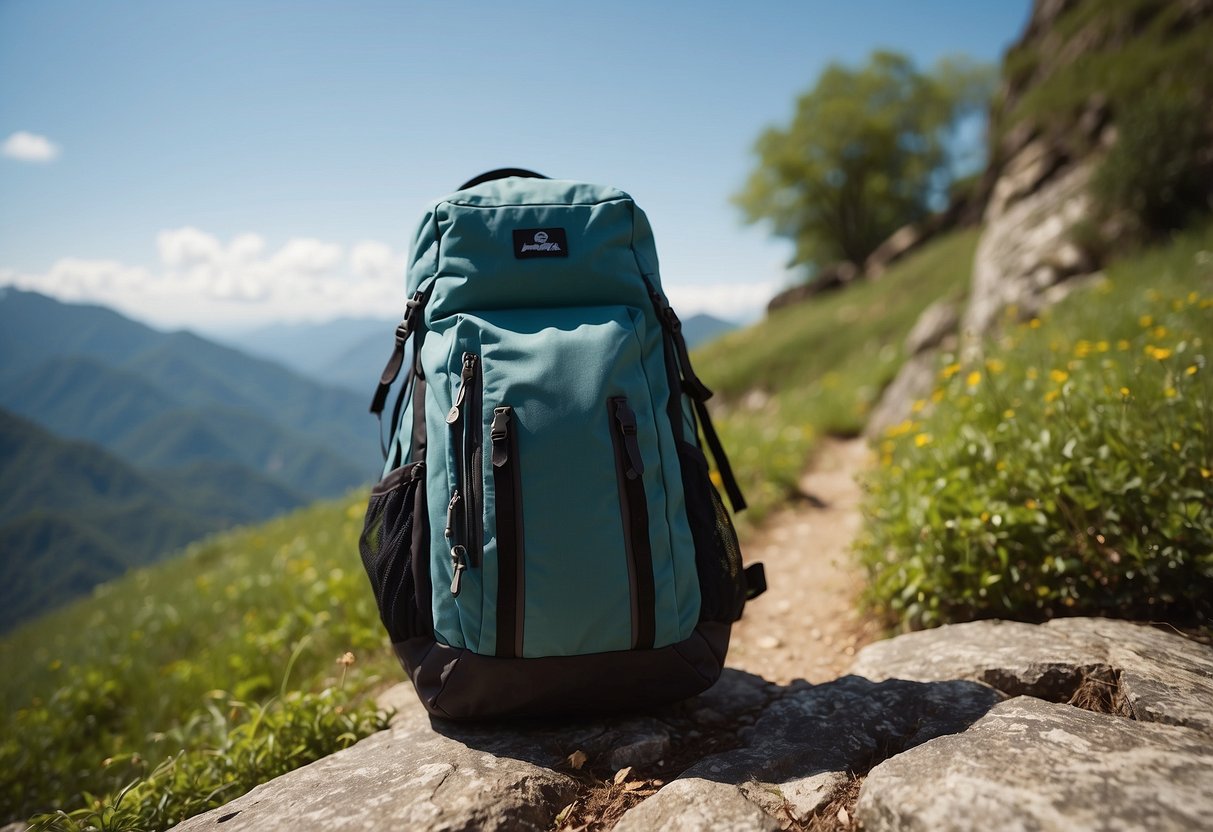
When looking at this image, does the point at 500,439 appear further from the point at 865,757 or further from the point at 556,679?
the point at 865,757

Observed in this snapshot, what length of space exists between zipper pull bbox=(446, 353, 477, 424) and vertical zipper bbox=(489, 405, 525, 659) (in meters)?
0.15

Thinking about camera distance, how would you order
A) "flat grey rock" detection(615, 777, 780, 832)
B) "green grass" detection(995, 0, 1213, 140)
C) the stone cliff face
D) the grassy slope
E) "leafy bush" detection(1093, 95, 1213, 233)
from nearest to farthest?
"flat grey rock" detection(615, 777, 780, 832) < the grassy slope < "leafy bush" detection(1093, 95, 1213, 233) < the stone cliff face < "green grass" detection(995, 0, 1213, 140)

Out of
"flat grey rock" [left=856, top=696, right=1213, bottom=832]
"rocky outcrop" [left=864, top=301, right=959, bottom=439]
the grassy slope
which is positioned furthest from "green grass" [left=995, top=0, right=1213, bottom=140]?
"flat grey rock" [left=856, top=696, right=1213, bottom=832]

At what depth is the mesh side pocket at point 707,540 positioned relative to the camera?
2299 millimetres

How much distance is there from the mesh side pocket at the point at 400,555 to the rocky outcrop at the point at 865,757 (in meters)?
0.41

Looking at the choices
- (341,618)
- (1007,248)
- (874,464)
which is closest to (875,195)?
(1007,248)

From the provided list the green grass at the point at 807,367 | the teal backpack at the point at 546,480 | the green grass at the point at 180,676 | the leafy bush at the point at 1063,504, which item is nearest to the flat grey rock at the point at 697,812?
the teal backpack at the point at 546,480

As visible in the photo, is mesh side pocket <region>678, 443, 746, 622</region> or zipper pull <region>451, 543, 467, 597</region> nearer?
zipper pull <region>451, 543, 467, 597</region>

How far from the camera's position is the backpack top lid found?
7.61 ft

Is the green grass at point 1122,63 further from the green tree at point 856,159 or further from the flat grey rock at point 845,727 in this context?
the green tree at point 856,159

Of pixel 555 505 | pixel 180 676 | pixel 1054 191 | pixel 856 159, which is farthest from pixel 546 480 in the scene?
Result: pixel 856 159

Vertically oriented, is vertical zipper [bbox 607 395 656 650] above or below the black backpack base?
above

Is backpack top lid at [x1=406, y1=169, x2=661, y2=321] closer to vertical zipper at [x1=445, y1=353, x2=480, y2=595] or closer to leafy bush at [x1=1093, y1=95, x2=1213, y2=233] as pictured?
vertical zipper at [x1=445, y1=353, x2=480, y2=595]

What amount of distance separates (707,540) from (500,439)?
83 centimetres
